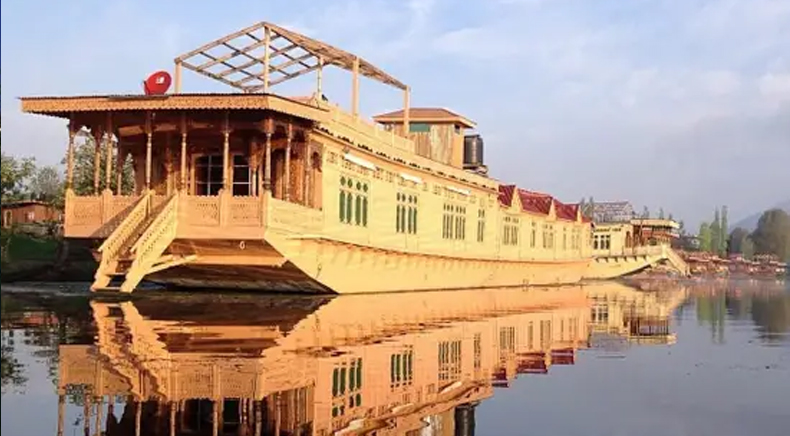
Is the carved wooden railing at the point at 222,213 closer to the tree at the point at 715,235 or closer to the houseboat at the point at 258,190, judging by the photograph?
the houseboat at the point at 258,190

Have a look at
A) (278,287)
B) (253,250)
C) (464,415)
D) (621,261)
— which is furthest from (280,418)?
(621,261)

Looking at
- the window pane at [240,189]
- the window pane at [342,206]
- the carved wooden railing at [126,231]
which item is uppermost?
the window pane at [240,189]

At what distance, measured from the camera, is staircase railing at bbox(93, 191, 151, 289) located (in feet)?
63.5

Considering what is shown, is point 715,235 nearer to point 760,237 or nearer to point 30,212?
point 760,237

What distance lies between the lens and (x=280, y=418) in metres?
7.32

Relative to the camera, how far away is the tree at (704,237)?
13000 cm

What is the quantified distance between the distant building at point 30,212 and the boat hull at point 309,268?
1983cm

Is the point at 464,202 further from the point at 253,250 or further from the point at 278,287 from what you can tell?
the point at 253,250

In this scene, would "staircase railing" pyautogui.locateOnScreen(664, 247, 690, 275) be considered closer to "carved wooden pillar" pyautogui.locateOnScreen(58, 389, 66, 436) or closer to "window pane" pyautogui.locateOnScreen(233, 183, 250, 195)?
"window pane" pyautogui.locateOnScreen(233, 183, 250, 195)

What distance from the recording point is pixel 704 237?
131500 millimetres

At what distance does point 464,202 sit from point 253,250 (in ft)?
56.3

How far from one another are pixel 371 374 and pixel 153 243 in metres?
11.4

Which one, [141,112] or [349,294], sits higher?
[141,112]

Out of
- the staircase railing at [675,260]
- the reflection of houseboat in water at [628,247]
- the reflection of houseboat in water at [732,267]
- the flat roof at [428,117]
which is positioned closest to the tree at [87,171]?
the flat roof at [428,117]
